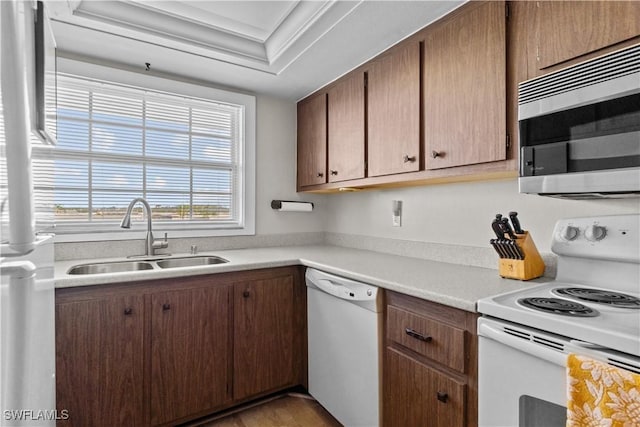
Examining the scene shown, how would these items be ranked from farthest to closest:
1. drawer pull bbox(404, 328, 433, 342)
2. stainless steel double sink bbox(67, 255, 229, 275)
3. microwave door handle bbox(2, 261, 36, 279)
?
stainless steel double sink bbox(67, 255, 229, 275) < drawer pull bbox(404, 328, 433, 342) < microwave door handle bbox(2, 261, 36, 279)

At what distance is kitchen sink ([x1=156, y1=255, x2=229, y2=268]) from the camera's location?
2.23 meters

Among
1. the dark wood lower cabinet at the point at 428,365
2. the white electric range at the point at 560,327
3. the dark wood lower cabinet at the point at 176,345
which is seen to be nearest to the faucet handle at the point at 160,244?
the dark wood lower cabinet at the point at 176,345

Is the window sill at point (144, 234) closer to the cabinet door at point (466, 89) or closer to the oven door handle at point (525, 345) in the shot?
the cabinet door at point (466, 89)

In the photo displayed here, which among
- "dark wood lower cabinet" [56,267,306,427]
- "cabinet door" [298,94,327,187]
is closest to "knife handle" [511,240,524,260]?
"dark wood lower cabinet" [56,267,306,427]

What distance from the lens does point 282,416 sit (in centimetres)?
197

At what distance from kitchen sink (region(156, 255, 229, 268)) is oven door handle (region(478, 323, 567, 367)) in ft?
5.27

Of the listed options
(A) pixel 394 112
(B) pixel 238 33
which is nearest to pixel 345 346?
(A) pixel 394 112

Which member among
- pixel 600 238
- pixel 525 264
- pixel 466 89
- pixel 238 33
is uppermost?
pixel 238 33

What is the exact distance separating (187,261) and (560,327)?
2107 millimetres

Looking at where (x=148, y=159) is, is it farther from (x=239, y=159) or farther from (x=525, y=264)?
(x=525, y=264)

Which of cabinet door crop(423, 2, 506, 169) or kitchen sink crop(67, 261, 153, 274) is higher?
cabinet door crop(423, 2, 506, 169)

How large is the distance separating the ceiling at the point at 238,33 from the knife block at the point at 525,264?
3.67ft

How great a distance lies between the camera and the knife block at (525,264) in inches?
56.6

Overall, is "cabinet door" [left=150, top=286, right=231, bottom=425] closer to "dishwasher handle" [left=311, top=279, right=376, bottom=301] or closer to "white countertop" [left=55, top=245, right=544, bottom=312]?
"white countertop" [left=55, top=245, right=544, bottom=312]
